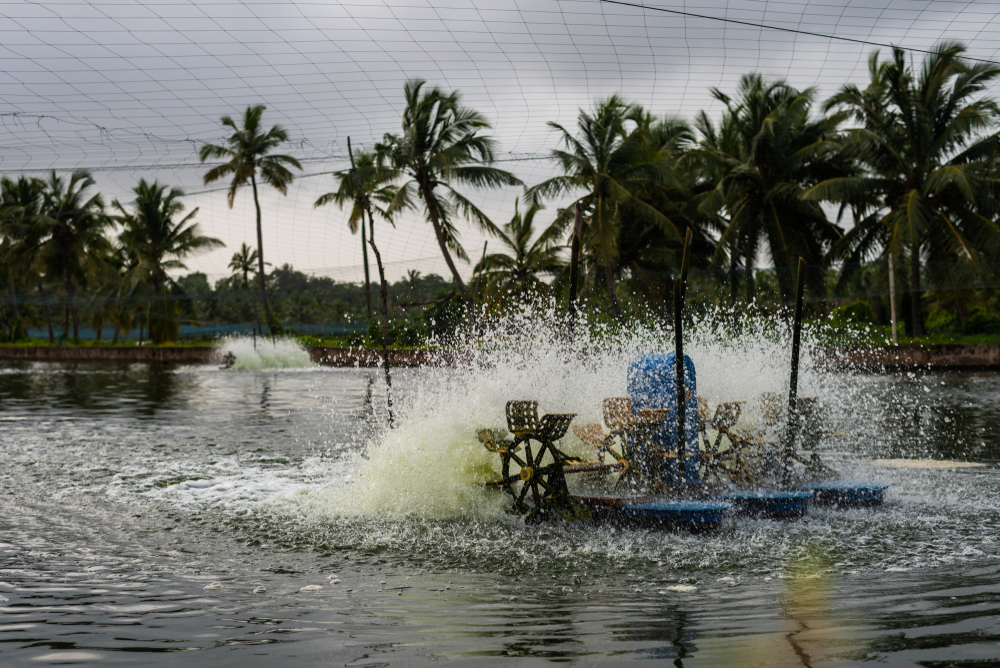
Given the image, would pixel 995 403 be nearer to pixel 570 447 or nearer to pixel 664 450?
pixel 570 447

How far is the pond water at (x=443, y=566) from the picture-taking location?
495cm

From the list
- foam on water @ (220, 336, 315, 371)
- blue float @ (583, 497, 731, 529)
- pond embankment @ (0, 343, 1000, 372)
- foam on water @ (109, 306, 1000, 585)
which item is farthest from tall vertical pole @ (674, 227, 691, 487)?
foam on water @ (220, 336, 315, 371)

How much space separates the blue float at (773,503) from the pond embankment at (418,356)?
1669 cm

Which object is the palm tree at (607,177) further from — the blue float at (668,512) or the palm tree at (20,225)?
the palm tree at (20,225)

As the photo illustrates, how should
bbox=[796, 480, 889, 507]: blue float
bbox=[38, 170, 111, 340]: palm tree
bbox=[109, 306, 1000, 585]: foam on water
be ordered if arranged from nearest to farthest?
bbox=[109, 306, 1000, 585]: foam on water < bbox=[796, 480, 889, 507]: blue float < bbox=[38, 170, 111, 340]: palm tree

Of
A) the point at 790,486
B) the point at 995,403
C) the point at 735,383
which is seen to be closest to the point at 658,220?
the point at 995,403

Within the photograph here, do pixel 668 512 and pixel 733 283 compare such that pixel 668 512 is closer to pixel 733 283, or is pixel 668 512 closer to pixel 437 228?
pixel 437 228

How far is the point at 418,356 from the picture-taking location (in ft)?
123

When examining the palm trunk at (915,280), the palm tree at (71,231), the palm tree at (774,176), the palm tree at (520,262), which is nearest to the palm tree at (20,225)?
the palm tree at (71,231)

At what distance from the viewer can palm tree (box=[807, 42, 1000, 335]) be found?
30.4 metres

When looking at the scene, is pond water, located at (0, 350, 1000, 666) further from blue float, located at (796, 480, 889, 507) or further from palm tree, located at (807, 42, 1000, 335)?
palm tree, located at (807, 42, 1000, 335)

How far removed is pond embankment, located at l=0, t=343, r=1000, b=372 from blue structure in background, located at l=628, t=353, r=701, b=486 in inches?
616

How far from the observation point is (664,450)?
905 cm

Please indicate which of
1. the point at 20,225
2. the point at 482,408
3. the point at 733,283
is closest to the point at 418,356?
the point at 733,283
